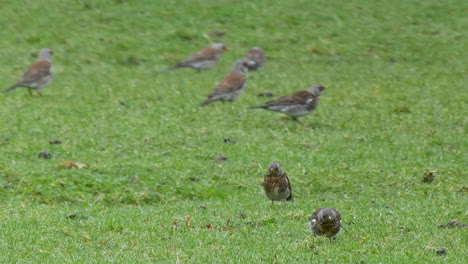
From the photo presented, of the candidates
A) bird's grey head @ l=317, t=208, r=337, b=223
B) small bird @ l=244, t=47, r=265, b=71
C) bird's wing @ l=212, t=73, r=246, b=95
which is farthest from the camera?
small bird @ l=244, t=47, r=265, b=71

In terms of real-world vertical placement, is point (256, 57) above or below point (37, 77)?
below

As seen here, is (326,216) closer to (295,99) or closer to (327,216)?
(327,216)

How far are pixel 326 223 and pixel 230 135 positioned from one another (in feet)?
25.6

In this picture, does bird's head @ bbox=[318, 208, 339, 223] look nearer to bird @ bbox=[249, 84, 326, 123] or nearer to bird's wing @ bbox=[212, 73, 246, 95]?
bird @ bbox=[249, 84, 326, 123]

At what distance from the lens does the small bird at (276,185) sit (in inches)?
464

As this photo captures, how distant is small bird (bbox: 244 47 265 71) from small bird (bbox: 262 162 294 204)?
1358 cm

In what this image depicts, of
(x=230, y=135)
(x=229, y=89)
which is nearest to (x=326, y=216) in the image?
(x=230, y=135)

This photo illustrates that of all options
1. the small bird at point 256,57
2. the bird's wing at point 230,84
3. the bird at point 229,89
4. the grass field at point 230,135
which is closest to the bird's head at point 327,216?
the grass field at point 230,135

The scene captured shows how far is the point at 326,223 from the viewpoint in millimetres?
9320

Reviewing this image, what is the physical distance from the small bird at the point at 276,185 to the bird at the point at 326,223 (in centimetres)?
226

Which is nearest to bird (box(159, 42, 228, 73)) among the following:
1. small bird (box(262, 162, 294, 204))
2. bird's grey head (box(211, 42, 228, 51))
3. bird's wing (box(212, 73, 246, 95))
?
bird's grey head (box(211, 42, 228, 51))

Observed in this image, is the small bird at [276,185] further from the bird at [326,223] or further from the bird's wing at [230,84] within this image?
the bird's wing at [230,84]

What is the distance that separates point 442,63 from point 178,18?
873 cm

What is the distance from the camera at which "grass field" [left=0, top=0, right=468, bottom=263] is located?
9.86 metres
